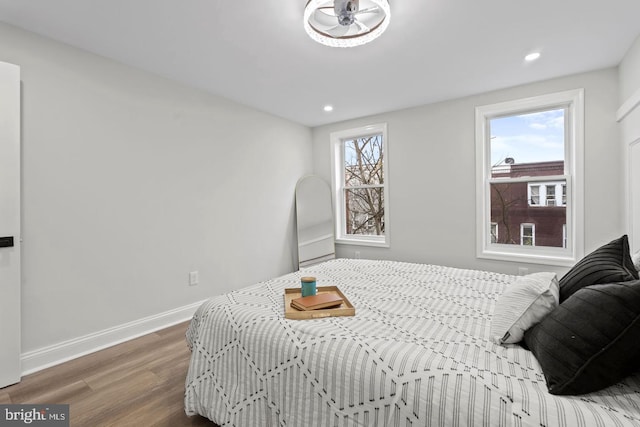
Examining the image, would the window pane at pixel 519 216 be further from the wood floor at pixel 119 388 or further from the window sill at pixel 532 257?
the wood floor at pixel 119 388

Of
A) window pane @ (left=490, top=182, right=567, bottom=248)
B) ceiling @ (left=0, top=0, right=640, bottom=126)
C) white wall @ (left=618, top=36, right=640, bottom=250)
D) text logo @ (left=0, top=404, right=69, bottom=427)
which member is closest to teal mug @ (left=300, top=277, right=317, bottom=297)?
text logo @ (left=0, top=404, right=69, bottom=427)

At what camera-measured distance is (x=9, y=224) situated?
1.93 metres

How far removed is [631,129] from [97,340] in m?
4.65

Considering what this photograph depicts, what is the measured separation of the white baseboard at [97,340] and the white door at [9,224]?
14 centimetres

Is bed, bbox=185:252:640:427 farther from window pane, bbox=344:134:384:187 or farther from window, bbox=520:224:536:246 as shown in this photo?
window pane, bbox=344:134:384:187

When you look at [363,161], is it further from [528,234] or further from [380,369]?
[380,369]

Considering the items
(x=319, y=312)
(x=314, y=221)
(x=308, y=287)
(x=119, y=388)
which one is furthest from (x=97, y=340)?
(x=314, y=221)

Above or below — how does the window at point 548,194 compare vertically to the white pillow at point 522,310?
above

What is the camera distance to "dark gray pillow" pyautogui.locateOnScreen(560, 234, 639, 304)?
1144mm

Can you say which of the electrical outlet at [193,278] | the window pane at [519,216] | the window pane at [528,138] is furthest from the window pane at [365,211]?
the electrical outlet at [193,278]

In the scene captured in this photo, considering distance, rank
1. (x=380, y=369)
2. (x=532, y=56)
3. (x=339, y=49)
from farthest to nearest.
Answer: (x=532, y=56)
(x=339, y=49)
(x=380, y=369)

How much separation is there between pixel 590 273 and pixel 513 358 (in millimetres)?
535

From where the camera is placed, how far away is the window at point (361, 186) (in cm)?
423

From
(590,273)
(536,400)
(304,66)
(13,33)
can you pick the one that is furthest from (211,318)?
(13,33)
